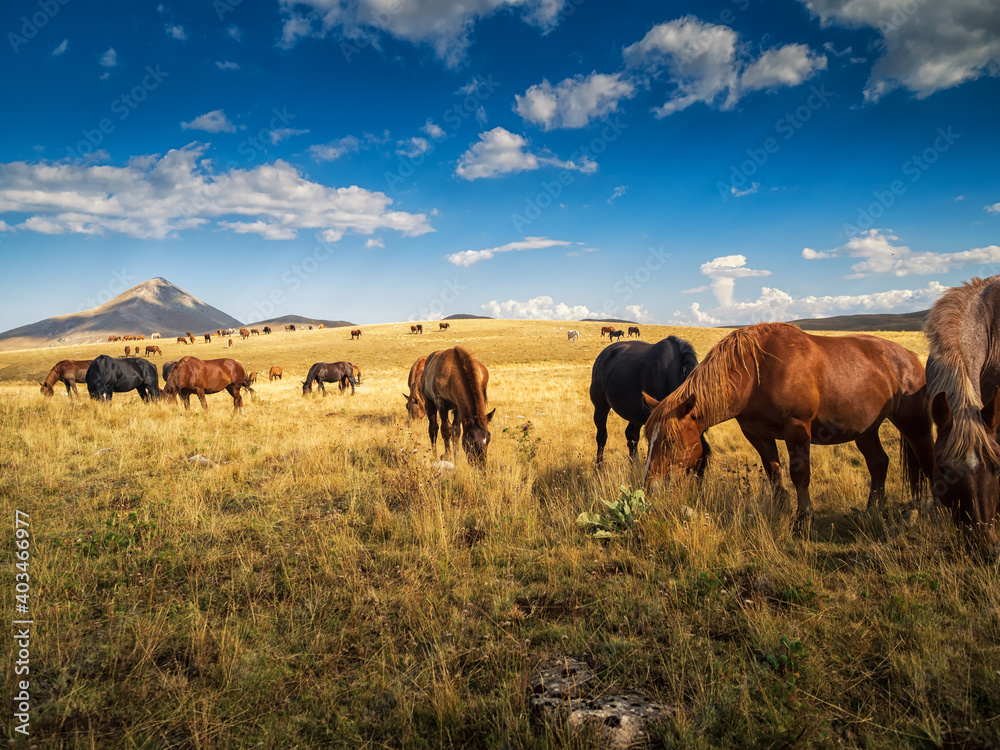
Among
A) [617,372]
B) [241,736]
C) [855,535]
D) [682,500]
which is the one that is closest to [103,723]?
[241,736]

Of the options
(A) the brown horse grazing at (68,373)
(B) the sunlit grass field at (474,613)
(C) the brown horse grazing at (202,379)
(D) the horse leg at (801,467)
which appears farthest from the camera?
(A) the brown horse grazing at (68,373)

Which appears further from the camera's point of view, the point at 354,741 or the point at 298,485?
the point at 298,485

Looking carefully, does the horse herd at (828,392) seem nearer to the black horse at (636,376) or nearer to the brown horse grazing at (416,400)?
the black horse at (636,376)

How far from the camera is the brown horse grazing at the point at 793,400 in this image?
5.00 meters

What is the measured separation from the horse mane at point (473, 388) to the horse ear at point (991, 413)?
5.89m

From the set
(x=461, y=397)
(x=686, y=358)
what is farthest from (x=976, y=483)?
(x=461, y=397)

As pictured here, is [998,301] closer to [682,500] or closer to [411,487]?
[682,500]

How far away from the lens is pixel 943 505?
4.00 m

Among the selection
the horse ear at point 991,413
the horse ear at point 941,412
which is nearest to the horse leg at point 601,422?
the horse ear at point 941,412

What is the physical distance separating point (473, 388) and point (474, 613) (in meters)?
4.83

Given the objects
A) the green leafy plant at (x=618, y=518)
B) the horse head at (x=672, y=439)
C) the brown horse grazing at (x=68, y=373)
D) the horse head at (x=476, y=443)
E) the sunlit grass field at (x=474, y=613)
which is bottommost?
the sunlit grass field at (x=474, y=613)

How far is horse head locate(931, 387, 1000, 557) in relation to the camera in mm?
3740

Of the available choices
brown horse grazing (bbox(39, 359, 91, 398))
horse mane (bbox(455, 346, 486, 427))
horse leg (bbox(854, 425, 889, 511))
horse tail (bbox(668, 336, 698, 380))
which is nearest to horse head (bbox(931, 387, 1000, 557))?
horse leg (bbox(854, 425, 889, 511))

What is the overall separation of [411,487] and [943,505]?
549cm
